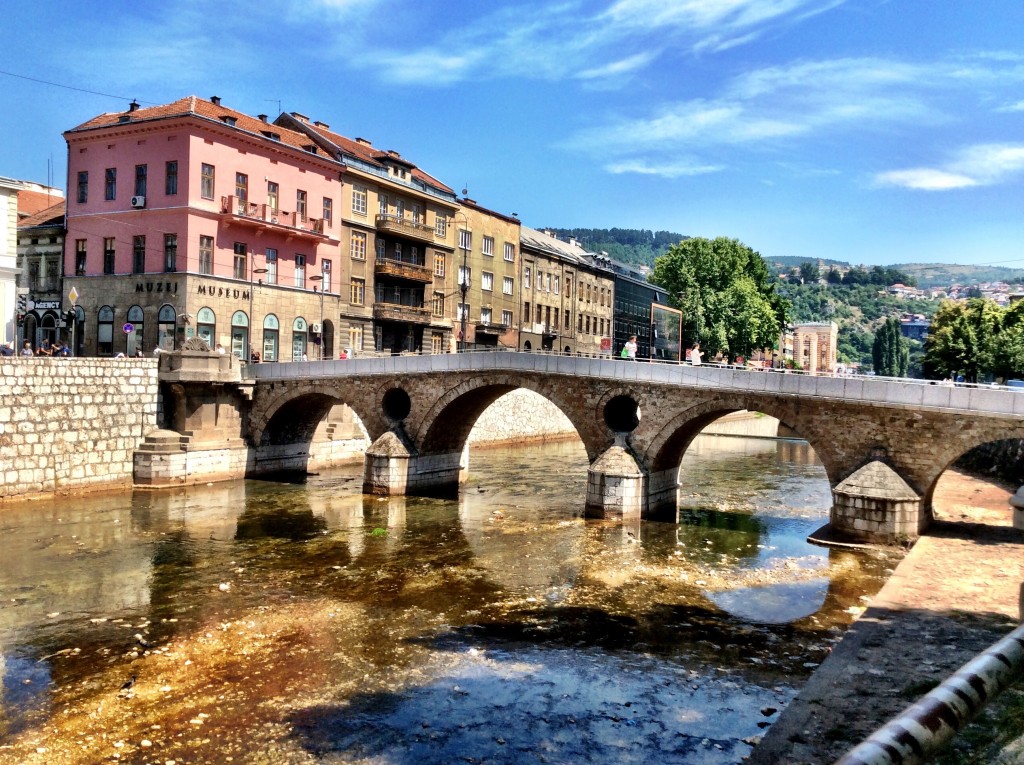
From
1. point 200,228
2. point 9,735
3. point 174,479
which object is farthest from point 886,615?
point 200,228

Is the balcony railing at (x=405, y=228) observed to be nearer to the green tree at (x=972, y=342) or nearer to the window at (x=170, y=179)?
the window at (x=170, y=179)

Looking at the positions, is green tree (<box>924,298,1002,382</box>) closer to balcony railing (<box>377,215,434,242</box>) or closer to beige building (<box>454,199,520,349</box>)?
beige building (<box>454,199,520,349</box>)

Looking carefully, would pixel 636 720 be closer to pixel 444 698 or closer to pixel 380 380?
pixel 444 698

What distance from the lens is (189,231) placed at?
3447 cm

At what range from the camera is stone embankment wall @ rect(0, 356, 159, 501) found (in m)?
26.5

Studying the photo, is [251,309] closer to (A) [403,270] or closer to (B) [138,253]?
(B) [138,253]

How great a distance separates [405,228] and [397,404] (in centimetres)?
1577

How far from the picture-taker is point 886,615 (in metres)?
15.4

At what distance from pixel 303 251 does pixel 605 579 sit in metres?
26.8

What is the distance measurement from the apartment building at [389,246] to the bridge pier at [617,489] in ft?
68.4

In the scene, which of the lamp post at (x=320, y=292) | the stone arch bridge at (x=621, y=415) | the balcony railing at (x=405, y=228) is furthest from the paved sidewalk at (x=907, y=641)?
the balcony railing at (x=405, y=228)

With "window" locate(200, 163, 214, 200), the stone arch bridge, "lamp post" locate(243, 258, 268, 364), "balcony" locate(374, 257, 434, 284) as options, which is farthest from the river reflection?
"balcony" locate(374, 257, 434, 284)

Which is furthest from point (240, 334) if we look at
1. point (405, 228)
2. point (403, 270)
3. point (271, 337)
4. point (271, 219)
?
point (405, 228)

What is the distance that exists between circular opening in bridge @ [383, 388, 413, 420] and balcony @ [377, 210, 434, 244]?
14670 mm
